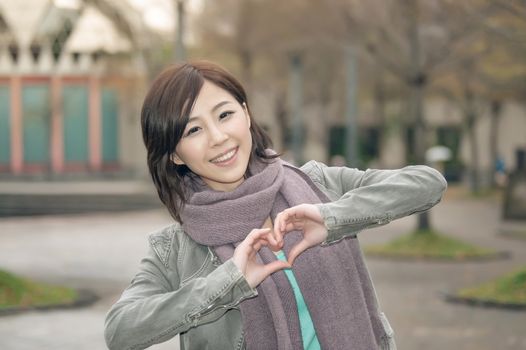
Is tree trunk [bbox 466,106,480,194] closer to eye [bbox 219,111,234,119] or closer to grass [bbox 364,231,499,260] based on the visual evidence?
grass [bbox 364,231,499,260]

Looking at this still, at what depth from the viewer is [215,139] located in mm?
2848

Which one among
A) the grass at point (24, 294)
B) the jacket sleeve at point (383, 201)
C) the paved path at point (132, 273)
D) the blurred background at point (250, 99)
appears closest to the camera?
the jacket sleeve at point (383, 201)

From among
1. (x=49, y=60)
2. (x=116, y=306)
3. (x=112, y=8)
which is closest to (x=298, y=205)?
(x=116, y=306)

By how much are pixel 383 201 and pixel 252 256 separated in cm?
37

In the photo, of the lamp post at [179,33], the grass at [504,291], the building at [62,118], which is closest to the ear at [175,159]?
the grass at [504,291]

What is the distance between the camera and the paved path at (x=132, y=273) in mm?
9555

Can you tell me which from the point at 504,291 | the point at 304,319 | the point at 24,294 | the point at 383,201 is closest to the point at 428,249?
the point at 504,291

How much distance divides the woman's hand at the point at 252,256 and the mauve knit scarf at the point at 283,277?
0.54 feet

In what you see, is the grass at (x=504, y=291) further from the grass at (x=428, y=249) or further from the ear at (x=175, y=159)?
the ear at (x=175, y=159)

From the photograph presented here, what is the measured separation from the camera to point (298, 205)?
105 inches

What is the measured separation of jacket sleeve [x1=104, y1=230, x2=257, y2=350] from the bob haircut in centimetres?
37

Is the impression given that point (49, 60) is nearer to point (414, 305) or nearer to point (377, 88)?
point (377, 88)

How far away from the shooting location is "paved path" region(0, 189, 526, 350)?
31.3 feet

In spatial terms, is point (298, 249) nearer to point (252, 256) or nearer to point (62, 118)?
point (252, 256)
